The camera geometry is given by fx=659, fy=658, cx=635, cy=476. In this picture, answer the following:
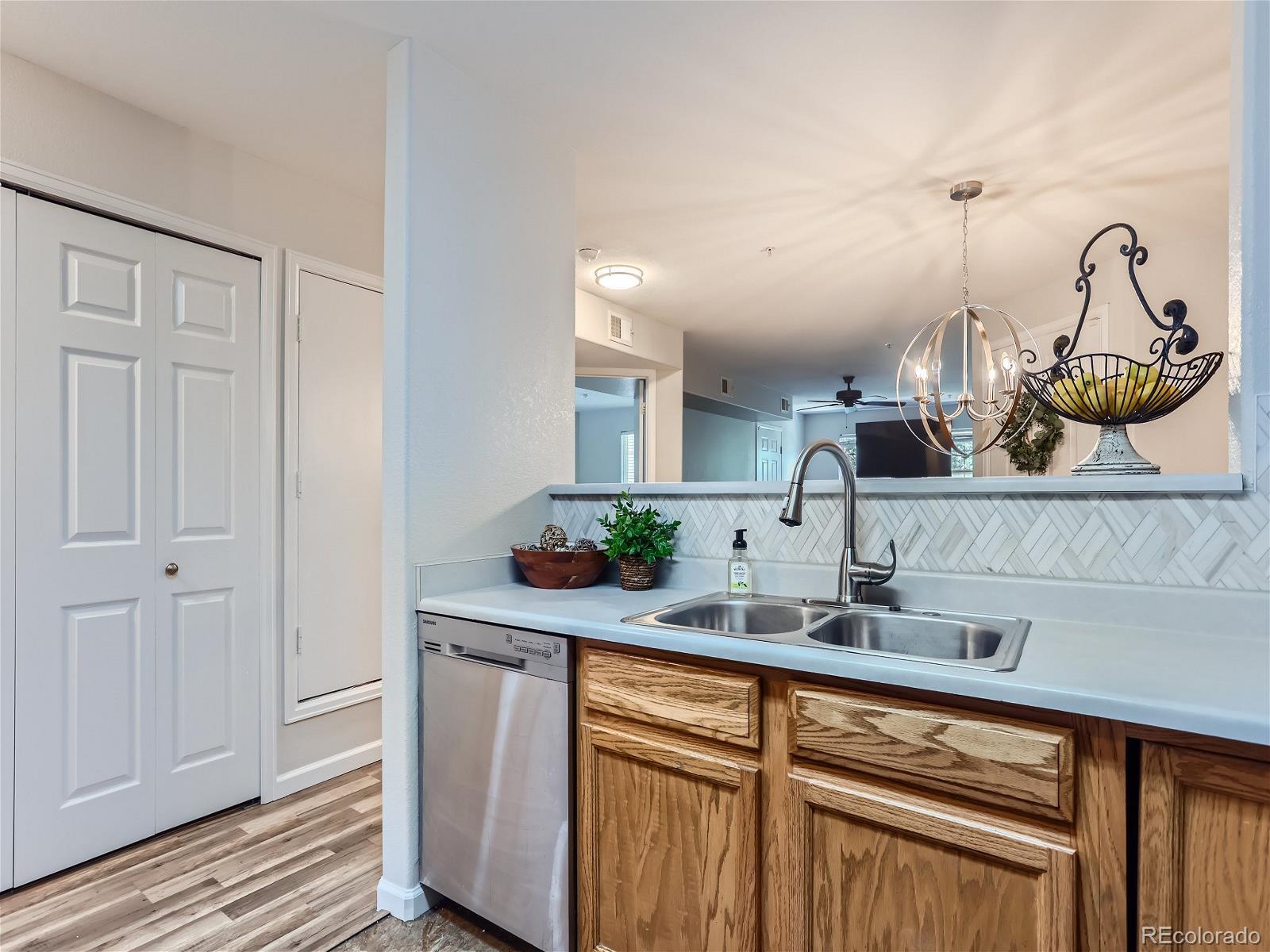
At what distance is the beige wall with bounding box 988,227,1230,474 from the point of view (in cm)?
305

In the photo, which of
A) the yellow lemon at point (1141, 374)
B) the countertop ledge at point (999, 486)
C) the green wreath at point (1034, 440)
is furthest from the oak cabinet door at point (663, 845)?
the green wreath at point (1034, 440)

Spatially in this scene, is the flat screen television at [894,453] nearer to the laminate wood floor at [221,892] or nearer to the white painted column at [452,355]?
the white painted column at [452,355]

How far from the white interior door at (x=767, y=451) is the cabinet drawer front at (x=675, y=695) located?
6.36 meters

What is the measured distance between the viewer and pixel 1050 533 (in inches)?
56.6

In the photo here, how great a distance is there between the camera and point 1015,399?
9.75ft

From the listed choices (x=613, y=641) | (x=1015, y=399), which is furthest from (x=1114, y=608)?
(x=1015, y=399)

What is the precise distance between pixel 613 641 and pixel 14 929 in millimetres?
1783

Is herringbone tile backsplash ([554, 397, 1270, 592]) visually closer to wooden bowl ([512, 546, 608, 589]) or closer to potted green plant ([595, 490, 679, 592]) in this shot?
potted green plant ([595, 490, 679, 592])

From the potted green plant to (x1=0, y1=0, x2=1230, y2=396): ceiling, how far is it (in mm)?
1328

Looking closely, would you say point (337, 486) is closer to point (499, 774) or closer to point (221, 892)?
point (221, 892)

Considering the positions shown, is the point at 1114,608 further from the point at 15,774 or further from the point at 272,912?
the point at 15,774

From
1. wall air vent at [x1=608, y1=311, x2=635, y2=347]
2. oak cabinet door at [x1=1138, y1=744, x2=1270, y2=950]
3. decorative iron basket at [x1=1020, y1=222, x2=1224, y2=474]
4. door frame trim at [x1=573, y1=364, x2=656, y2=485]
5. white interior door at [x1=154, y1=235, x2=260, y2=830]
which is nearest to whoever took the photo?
oak cabinet door at [x1=1138, y1=744, x2=1270, y2=950]

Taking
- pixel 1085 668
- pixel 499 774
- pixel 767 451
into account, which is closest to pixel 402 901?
pixel 499 774

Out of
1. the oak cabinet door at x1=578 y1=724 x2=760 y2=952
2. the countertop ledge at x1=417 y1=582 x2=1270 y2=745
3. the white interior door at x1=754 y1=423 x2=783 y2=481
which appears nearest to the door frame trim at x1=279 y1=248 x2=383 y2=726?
the countertop ledge at x1=417 y1=582 x2=1270 y2=745
